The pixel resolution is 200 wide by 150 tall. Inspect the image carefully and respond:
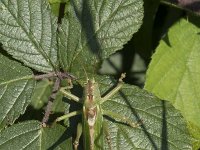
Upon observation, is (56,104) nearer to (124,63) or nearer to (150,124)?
(150,124)

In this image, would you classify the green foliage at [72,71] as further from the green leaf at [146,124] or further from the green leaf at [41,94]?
the green leaf at [41,94]

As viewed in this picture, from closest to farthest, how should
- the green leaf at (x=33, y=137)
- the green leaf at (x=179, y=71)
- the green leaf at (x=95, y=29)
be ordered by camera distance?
the green leaf at (x=33, y=137) → the green leaf at (x=95, y=29) → the green leaf at (x=179, y=71)

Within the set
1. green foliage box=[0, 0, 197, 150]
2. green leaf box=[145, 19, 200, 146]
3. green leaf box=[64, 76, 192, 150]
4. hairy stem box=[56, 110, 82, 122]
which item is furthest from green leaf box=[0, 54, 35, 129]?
green leaf box=[145, 19, 200, 146]

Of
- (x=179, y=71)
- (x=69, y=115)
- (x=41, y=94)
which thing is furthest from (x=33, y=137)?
(x=179, y=71)

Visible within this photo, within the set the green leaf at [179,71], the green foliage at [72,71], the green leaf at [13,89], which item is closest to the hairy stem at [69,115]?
the green foliage at [72,71]

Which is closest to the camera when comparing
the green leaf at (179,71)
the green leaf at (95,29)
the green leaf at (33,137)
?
the green leaf at (33,137)

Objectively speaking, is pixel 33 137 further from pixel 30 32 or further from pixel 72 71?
pixel 30 32

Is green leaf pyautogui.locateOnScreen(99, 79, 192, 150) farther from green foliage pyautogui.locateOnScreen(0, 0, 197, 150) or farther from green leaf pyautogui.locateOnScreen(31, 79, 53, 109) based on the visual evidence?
green leaf pyautogui.locateOnScreen(31, 79, 53, 109)
